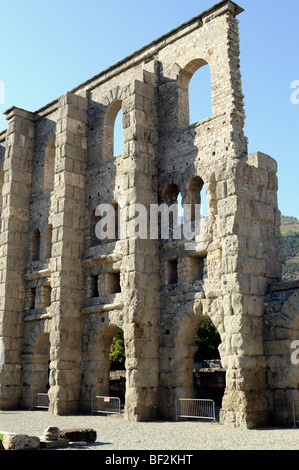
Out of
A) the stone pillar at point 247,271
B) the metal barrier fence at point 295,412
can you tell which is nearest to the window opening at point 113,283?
the stone pillar at point 247,271

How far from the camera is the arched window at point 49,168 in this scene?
20.3 meters

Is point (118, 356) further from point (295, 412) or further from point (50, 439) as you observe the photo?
point (50, 439)

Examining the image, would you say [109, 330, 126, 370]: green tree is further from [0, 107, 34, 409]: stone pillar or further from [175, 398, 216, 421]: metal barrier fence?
[175, 398, 216, 421]: metal barrier fence

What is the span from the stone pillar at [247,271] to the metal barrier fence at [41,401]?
7.42 meters

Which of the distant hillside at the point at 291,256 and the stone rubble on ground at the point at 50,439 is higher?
the distant hillside at the point at 291,256

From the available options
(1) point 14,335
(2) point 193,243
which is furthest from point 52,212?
(2) point 193,243

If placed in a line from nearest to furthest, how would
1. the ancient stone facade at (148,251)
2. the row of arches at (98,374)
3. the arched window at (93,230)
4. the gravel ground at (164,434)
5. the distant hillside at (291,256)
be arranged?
1. the gravel ground at (164,434)
2. the ancient stone facade at (148,251)
3. the row of arches at (98,374)
4. the arched window at (93,230)
5. the distant hillside at (291,256)

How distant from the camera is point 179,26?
16.5 metres

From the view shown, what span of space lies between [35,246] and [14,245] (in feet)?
2.56

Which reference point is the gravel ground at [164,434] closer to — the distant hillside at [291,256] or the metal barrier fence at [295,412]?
the metal barrier fence at [295,412]

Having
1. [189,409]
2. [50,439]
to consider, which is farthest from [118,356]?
[50,439]
